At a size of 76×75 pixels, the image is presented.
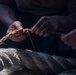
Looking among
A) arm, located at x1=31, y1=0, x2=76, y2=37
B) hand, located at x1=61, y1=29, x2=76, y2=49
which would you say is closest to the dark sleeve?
arm, located at x1=31, y1=0, x2=76, y2=37

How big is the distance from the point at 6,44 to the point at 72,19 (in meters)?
0.32

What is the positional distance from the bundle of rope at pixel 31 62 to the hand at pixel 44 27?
8 centimetres

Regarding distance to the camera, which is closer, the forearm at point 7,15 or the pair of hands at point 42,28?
the pair of hands at point 42,28

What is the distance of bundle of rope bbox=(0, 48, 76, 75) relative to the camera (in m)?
1.02

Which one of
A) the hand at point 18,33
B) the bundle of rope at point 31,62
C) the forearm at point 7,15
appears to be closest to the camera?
the bundle of rope at point 31,62

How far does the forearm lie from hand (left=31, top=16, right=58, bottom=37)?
217mm

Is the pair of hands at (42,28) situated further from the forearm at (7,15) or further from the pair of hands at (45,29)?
the forearm at (7,15)

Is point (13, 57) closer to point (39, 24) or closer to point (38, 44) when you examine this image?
point (39, 24)

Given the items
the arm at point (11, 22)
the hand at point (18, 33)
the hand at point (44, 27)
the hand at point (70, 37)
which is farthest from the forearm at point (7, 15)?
the hand at point (70, 37)

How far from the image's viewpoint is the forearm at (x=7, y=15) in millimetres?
1320

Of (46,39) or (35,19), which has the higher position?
(35,19)

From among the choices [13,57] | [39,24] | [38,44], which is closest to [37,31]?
[39,24]

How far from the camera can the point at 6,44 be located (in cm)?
133

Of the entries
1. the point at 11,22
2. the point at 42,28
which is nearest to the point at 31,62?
the point at 42,28
